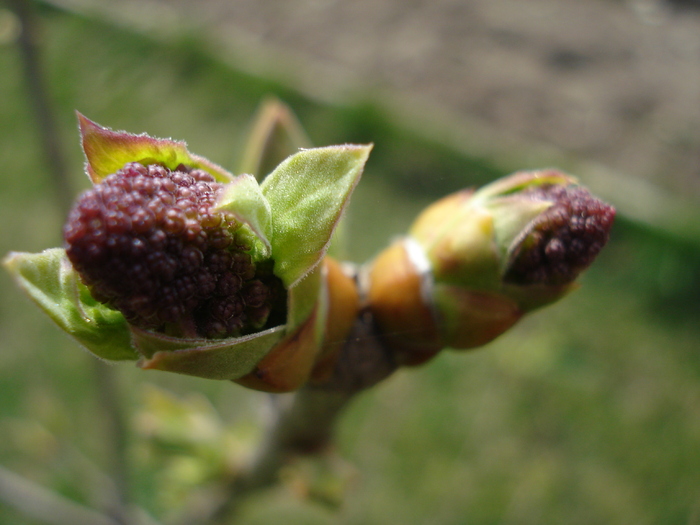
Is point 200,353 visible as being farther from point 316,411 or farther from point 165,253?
point 316,411

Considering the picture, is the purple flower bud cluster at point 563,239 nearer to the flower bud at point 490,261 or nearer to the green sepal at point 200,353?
the flower bud at point 490,261

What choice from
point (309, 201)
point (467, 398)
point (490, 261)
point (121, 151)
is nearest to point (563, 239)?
point (490, 261)

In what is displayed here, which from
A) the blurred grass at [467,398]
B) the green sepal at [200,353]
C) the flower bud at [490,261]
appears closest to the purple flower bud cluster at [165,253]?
the green sepal at [200,353]

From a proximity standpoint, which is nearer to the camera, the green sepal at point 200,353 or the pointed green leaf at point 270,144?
the green sepal at point 200,353

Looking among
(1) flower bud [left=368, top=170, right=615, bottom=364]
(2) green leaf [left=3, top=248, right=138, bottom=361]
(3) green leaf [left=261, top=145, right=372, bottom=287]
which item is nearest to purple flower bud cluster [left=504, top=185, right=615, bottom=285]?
(1) flower bud [left=368, top=170, right=615, bottom=364]

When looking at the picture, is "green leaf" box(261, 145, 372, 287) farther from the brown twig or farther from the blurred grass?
the blurred grass

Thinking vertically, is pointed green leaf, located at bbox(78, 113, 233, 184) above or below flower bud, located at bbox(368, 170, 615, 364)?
above

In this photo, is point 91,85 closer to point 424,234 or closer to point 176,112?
point 176,112
